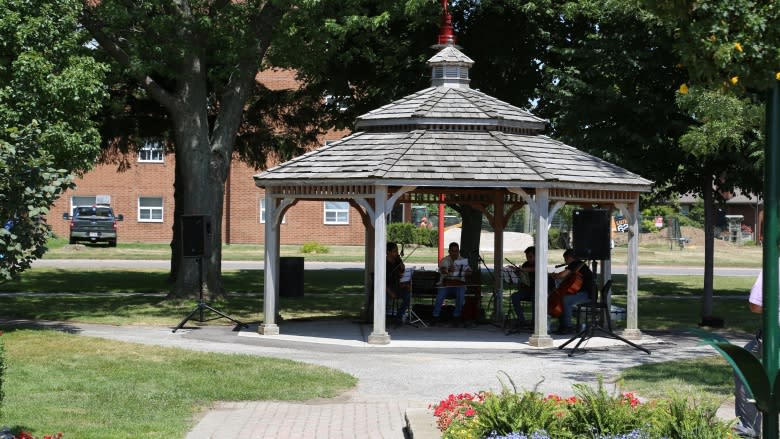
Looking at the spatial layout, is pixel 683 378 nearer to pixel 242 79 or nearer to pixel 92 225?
pixel 242 79

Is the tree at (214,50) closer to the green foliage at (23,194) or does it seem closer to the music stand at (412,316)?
the music stand at (412,316)

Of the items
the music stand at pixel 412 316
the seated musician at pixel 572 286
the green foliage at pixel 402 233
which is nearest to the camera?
the seated musician at pixel 572 286

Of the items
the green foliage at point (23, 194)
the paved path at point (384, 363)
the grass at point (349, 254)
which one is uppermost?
the green foliage at point (23, 194)

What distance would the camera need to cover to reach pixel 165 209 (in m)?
54.0

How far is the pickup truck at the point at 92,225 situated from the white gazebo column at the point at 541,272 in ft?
113

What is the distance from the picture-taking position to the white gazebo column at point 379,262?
17172mm

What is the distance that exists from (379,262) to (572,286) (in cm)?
362

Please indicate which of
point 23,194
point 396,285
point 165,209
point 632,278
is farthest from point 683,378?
point 165,209

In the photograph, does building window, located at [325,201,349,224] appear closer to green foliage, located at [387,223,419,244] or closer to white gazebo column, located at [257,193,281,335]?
green foliage, located at [387,223,419,244]

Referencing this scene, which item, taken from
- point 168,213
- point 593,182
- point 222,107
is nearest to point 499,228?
point 593,182

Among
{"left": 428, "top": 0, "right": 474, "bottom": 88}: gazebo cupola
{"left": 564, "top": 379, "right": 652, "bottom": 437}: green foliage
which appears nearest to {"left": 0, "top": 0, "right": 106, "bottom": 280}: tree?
{"left": 428, "top": 0, "right": 474, "bottom": 88}: gazebo cupola

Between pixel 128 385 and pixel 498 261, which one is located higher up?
pixel 498 261

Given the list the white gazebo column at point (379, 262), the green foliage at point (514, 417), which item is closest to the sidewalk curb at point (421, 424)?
the green foliage at point (514, 417)

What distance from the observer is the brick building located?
175ft
